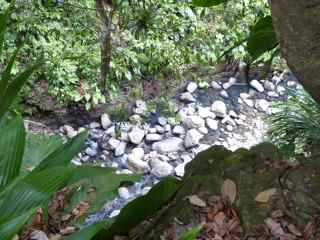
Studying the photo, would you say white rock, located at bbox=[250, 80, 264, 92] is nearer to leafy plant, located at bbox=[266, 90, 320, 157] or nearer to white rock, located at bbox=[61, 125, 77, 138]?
leafy plant, located at bbox=[266, 90, 320, 157]

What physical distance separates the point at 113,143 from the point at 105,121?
16 cm

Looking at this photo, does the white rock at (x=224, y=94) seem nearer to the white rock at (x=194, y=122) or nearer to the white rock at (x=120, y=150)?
the white rock at (x=194, y=122)

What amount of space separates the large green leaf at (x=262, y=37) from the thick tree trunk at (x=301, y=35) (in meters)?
0.21

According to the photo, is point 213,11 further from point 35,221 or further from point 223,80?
point 35,221

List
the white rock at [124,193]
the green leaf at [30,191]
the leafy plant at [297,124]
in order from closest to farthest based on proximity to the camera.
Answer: the green leaf at [30,191], the leafy plant at [297,124], the white rock at [124,193]

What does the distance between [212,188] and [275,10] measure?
444mm

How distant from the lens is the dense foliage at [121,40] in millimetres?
2678

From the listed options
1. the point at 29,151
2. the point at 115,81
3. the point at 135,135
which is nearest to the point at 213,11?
the point at 115,81

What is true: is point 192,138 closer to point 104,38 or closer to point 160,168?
point 160,168

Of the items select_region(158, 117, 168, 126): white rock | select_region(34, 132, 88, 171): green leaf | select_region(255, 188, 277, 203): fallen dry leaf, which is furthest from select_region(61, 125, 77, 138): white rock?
select_region(255, 188, 277, 203): fallen dry leaf

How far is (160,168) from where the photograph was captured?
2584 mm

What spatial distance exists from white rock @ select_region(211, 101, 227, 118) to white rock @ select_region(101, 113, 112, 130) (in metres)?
0.65

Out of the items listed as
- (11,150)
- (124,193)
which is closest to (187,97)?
(124,193)

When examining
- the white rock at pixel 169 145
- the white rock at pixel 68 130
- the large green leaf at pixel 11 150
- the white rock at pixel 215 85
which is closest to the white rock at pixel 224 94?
the white rock at pixel 215 85
